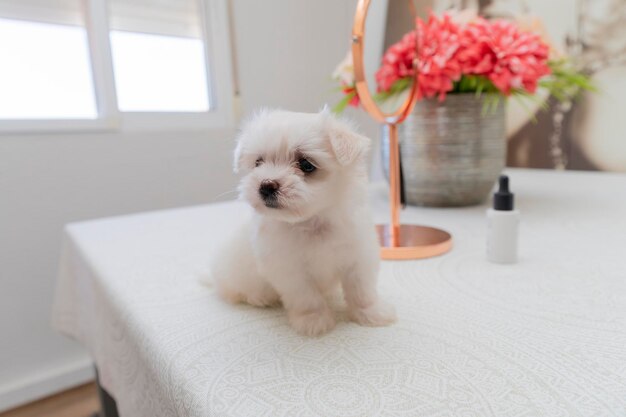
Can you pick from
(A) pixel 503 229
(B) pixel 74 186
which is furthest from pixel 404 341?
(B) pixel 74 186

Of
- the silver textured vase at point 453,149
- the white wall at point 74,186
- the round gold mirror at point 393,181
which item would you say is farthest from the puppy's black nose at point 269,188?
the white wall at point 74,186

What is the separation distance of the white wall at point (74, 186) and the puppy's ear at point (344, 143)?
0.94 metres

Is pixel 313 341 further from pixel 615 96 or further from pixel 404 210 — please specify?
pixel 615 96

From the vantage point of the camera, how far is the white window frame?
5.00ft

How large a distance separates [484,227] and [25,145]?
156 centimetres

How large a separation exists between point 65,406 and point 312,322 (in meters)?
1.55

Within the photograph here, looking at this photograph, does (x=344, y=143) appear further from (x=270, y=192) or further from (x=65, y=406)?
(x=65, y=406)

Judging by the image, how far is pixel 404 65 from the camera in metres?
0.92

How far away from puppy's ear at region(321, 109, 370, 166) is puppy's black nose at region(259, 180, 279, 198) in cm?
8

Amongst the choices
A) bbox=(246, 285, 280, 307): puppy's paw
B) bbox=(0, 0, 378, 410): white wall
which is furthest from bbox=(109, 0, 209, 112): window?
bbox=(246, 285, 280, 307): puppy's paw

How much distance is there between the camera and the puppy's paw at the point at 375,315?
1.51 feet

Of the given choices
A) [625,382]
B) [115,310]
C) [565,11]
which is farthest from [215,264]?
[565,11]

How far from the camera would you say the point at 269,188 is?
43 centimetres

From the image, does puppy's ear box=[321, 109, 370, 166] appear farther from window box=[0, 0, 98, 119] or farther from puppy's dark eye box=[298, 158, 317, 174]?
window box=[0, 0, 98, 119]
